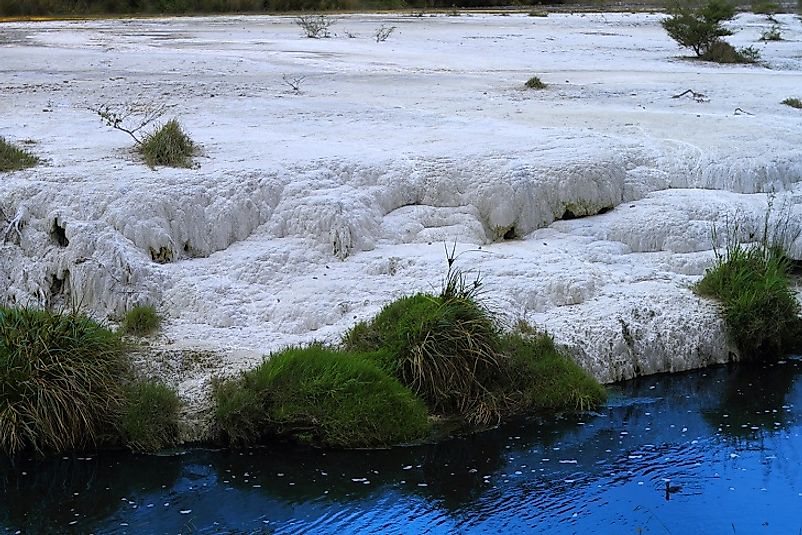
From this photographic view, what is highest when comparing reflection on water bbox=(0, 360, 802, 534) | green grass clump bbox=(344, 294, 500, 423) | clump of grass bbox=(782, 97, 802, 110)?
clump of grass bbox=(782, 97, 802, 110)

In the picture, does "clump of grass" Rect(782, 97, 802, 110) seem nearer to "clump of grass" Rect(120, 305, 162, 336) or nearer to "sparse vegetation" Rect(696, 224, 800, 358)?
"sparse vegetation" Rect(696, 224, 800, 358)

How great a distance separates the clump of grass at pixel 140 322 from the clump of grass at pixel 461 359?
1762 mm

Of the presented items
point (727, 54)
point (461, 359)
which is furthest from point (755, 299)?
point (727, 54)

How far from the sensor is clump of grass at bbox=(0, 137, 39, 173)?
37.9ft

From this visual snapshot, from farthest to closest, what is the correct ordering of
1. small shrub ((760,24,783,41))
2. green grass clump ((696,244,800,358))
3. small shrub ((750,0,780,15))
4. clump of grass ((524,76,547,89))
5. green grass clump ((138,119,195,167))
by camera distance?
small shrub ((750,0,780,15)) < small shrub ((760,24,783,41)) < clump of grass ((524,76,547,89)) < green grass clump ((138,119,195,167)) < green grass clump ((696,244,800,358))

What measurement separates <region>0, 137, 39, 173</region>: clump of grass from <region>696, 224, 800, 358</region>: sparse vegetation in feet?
23.4

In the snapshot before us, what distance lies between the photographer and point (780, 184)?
Answer: 1297cm

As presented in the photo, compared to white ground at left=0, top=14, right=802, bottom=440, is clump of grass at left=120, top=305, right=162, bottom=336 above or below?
below

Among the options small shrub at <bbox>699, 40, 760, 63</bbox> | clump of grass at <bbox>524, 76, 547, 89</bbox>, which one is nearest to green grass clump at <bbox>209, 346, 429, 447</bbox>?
clump of grass at <bbox>524, 76, 547, 89</bbox>

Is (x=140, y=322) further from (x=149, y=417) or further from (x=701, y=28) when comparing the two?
(x=701, y=28)

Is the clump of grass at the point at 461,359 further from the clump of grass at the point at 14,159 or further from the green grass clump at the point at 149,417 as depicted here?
the clump of grass at the point at 14,159

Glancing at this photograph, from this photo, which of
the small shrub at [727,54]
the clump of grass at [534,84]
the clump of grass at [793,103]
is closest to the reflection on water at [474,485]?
the clump of grass at [793,103]

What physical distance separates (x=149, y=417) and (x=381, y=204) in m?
4.11

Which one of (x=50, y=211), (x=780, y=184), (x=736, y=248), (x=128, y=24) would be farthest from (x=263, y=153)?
(x=128, y=24)
